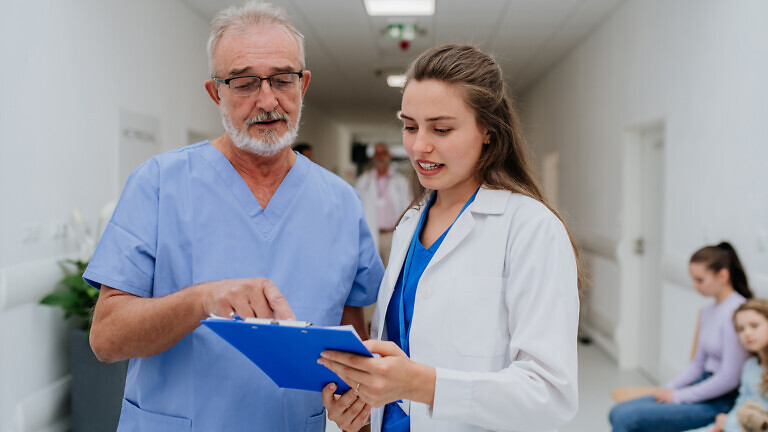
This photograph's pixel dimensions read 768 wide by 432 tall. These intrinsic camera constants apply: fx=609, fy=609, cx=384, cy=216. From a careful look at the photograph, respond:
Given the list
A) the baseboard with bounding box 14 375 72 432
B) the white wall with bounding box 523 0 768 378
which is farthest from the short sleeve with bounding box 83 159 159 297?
the baseboard with bounding box 14 375 72 432

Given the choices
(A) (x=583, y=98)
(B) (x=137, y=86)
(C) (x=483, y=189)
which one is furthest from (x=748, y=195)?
(B) (x=137, y=86)

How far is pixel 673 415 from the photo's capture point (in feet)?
8.80

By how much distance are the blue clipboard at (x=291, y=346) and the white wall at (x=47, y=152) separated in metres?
2.21

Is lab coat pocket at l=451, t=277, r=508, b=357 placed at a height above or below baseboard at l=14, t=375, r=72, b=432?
above

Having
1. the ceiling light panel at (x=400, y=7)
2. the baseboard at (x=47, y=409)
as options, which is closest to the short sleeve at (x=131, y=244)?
the baseboard at (x=47, y=409)

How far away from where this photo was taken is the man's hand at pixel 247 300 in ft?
3.54

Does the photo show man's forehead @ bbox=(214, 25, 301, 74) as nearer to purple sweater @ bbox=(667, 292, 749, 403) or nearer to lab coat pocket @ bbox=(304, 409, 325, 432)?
lab coat pocket @ bbox=(304, 409, 325, 432)

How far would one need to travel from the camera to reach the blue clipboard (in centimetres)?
90

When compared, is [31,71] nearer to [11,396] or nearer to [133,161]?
[133,161]

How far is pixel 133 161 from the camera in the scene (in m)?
4.15

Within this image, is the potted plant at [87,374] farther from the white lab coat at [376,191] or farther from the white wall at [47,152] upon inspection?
the white lab coat at [376,191]

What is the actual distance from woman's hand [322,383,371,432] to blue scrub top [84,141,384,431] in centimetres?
16

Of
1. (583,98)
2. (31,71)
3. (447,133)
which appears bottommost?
(447,133)

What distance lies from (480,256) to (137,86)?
3708mm
